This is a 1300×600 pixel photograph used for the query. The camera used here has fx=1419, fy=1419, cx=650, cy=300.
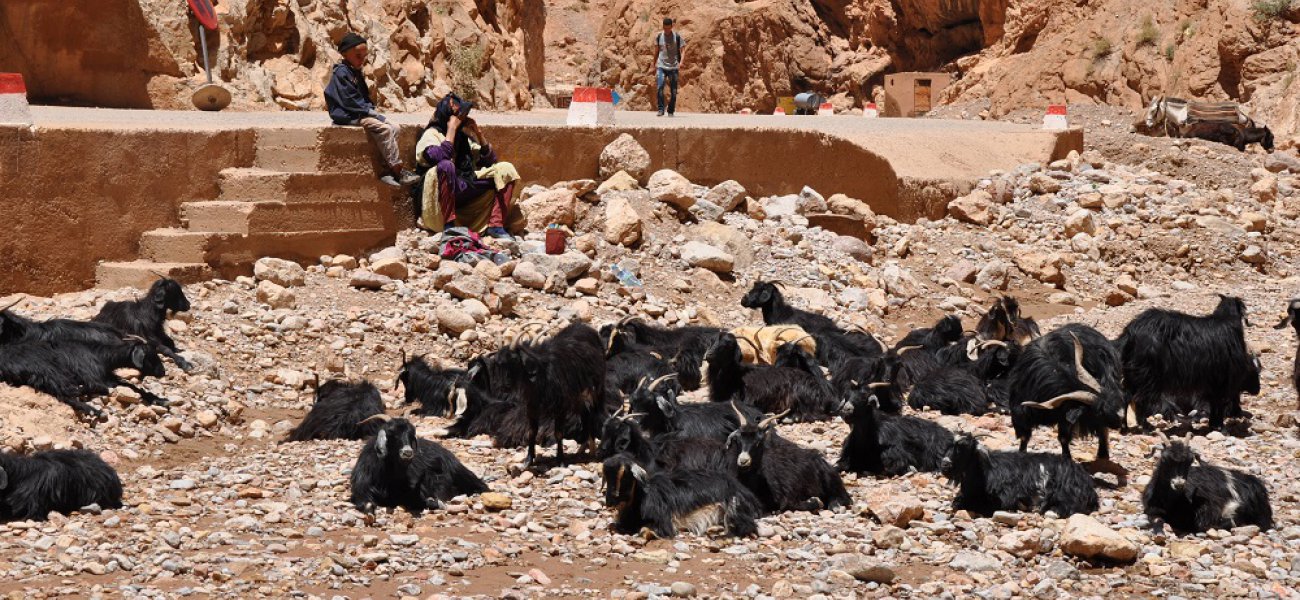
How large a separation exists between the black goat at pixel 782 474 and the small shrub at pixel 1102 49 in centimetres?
1798

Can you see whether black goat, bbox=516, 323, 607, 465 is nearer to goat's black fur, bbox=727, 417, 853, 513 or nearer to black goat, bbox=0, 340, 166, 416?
goat's black fur, bbox=727, 417, 853, 513

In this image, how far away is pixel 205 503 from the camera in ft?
21.6

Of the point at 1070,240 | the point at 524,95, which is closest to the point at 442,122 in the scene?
the point at 1070,240

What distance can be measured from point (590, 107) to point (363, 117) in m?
2.42

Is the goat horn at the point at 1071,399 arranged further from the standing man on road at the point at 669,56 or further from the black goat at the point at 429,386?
the standing man on road at the point at 669,56

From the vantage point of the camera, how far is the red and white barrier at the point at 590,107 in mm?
12828

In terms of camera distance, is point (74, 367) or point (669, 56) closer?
point (74, 367)

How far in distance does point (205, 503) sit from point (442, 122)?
17.7ft

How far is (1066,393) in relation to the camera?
6.97 metres

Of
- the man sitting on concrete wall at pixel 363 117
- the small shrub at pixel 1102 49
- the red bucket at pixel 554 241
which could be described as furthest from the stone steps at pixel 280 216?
the small shrub at pixel 1102 49

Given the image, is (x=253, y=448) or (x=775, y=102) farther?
(x=775, y=102)

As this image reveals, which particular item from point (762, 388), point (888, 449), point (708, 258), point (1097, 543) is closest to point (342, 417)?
point (762, 388)

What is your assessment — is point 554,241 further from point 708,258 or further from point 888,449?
point 888,449

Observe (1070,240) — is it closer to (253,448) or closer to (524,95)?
(253,448)
